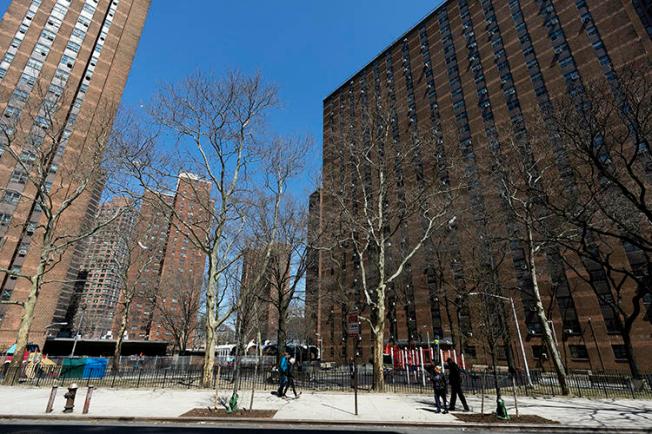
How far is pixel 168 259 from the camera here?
83375mm

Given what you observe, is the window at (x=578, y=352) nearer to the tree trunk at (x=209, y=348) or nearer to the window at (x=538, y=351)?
the window at (x=538, y=351)

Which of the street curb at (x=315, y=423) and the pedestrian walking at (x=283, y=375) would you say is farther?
the pedestrian walking at (x=283, y=375)

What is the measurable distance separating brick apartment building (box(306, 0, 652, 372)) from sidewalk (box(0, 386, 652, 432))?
1099cm

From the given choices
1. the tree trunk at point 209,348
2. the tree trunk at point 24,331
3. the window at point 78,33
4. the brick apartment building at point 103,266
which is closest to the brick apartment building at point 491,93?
the tree trunk at point 209,348

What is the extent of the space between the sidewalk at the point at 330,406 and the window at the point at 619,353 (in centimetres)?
2300

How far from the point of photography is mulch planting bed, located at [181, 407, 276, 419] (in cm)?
912

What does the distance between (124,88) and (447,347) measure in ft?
230

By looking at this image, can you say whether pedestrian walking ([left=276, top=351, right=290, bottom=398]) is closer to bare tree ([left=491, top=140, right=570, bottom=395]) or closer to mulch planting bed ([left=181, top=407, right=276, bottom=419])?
mulch planting bed ([left=181, top=407, right=276, bottom=419])

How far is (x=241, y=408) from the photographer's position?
10406mm

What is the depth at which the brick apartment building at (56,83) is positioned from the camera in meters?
41.7

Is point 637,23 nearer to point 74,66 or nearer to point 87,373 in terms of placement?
point 87,373

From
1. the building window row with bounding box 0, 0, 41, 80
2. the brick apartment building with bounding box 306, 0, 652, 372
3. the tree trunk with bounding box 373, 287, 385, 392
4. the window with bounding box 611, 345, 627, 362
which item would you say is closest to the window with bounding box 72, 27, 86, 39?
the building window row with bounding box 0, 0, 41, 80

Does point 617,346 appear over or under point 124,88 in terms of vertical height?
under

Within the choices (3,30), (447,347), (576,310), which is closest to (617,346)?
(576,310)
